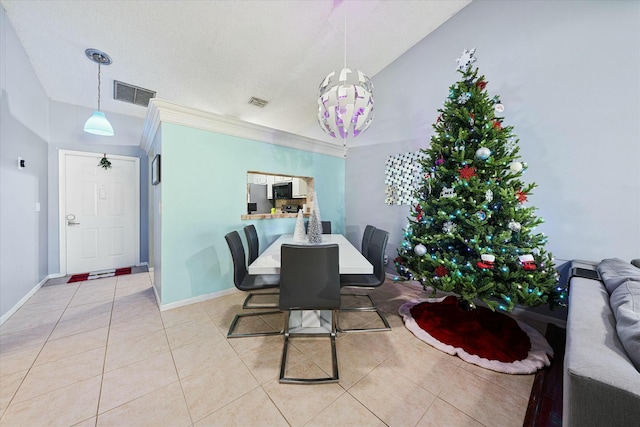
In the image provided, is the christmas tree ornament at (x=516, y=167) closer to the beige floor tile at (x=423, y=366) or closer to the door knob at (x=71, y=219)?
the beige floor tile at (x=423, y=366)

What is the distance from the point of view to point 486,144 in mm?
1809

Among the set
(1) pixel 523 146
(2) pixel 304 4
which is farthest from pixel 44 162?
(1) pixel 523 146

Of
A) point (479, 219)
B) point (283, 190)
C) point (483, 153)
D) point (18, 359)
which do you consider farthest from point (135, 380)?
point (283, 190)

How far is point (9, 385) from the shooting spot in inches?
52.9

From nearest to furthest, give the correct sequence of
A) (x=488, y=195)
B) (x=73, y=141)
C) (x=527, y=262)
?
(x=527, y=262), (x=488, y=195), (x=73, y=141)

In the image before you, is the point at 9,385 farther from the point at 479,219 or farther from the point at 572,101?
the point at 572,101

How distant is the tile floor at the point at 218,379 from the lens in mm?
1181

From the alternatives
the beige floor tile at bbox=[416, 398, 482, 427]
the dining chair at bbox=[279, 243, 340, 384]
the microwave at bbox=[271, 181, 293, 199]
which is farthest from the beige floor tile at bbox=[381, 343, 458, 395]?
the microwave at bbox=[271, 181, 293, 199]

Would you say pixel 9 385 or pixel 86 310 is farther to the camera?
pixel 86 310

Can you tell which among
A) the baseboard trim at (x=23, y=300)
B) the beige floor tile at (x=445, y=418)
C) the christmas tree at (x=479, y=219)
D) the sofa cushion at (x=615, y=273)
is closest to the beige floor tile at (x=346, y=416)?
the beige floor tile at (x=445, y=418)

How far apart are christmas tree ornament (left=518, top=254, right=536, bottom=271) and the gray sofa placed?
52cm

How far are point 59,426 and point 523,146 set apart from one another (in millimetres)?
4038

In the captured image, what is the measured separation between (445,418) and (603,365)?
32.9 inches

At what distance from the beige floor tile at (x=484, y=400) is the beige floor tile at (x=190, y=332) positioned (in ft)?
5.96
